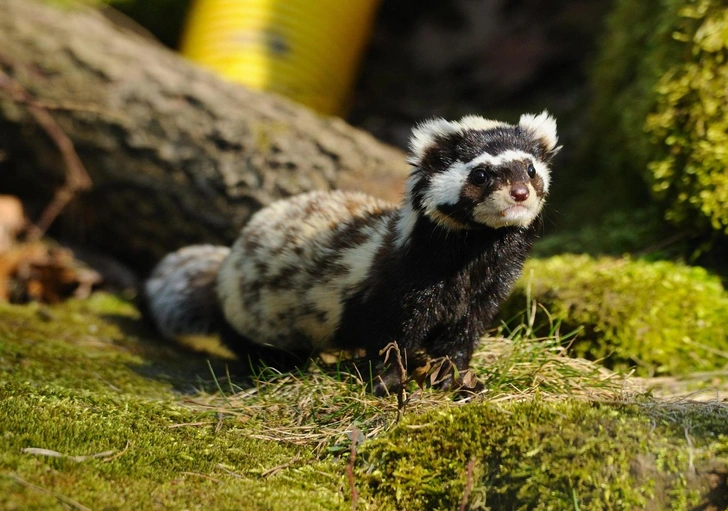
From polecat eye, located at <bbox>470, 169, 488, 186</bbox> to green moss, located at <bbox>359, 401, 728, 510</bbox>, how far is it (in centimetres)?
113

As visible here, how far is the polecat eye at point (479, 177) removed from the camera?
12.2 feet

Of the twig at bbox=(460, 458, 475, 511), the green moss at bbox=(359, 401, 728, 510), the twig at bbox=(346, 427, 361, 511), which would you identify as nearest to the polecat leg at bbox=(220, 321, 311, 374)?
the twig at bbox=(346, 427, 361, 511)

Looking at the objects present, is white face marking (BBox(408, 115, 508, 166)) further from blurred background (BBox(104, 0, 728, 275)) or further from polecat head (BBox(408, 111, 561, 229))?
blurred background (BBox(104, 0, 728, 275))

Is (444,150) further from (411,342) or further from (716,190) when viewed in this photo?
(716,190)

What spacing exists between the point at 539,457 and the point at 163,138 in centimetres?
494

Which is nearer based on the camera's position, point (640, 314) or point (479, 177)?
point (479, 177)

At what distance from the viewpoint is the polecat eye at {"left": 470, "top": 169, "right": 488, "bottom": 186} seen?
371 centimetres

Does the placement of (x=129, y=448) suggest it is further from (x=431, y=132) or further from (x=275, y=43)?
(x=275, y=43)

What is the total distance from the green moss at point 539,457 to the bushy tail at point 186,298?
8.59ft

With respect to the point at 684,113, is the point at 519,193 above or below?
below

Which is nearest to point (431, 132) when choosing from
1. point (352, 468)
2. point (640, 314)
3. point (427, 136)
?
point (427, 136)

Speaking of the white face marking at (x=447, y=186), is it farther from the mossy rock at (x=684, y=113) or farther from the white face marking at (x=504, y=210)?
the mossy rock at (x=684, y=113)

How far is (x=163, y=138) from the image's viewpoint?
6773mm

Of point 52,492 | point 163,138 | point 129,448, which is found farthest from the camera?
point 163,138
